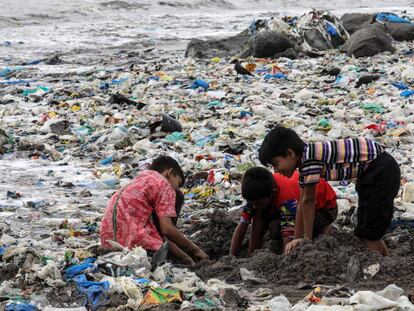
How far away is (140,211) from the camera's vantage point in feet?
16.0

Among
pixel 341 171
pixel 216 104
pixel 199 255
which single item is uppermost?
pixel 341 171

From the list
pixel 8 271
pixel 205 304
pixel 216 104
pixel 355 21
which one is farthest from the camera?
pixel 355 21

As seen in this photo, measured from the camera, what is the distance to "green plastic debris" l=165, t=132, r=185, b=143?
8.52 meters

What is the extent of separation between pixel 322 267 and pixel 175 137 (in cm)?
457

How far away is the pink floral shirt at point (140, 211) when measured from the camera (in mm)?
4805

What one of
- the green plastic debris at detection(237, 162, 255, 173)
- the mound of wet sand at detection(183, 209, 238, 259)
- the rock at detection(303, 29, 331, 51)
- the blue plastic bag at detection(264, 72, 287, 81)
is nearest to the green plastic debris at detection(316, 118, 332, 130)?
the green plastic debris at detection(237, 162, 255, 173)

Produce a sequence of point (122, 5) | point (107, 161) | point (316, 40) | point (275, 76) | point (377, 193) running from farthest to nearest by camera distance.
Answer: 1. point (122, 5)
2. point (316, 40)
3. point (275, 76)
4. point (107, 161)
5. point (377, 193)

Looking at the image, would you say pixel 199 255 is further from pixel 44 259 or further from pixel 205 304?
pixel 205 304

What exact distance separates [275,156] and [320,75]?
7.94 m

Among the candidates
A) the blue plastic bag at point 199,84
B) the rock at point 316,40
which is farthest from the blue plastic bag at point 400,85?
the rock at point 316,40

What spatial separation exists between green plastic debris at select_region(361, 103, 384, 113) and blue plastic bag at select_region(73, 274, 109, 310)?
20.0ft

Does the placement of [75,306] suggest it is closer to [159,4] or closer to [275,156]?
[275,156]

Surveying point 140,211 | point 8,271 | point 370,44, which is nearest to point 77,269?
point 8,271

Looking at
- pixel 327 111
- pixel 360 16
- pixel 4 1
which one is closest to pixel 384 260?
pixel 327 111
